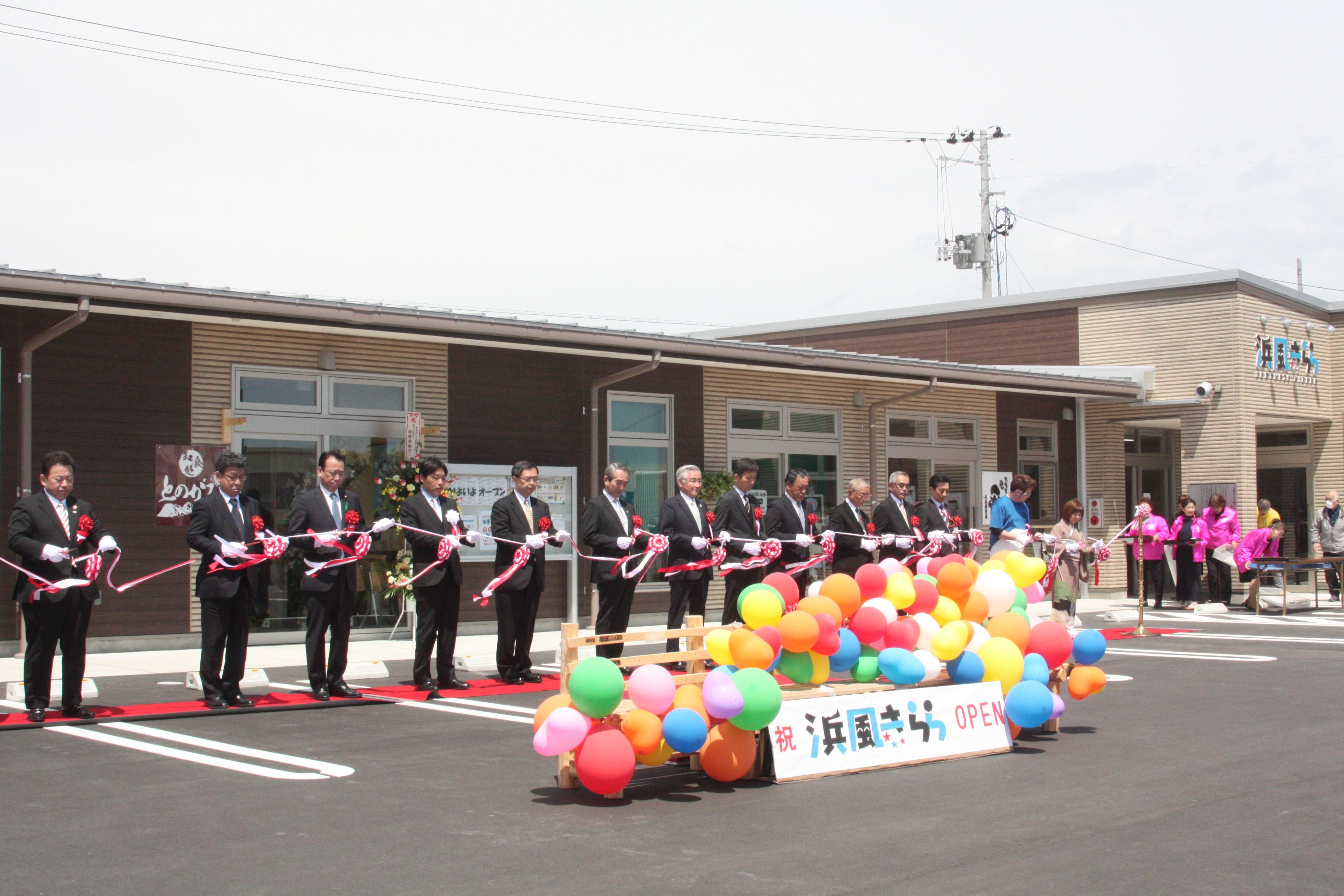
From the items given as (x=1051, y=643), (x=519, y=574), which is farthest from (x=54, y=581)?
(x=1051, y=643)

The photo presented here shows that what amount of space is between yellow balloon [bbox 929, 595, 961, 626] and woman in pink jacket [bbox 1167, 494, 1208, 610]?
1212 centimetres

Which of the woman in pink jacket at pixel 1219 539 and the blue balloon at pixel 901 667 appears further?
the woman in pink jacket at pixel 1219 539

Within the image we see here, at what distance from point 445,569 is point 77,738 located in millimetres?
2948

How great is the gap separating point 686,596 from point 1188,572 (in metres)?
11.1

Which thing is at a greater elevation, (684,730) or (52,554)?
(52,554)

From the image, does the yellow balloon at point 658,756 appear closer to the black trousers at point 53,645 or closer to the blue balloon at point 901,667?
the blue balloon at point 901,667

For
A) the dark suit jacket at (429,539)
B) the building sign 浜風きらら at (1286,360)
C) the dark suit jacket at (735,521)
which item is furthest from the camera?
the building sign 浜風きらら at (1286,360)

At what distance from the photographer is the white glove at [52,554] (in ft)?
26.6

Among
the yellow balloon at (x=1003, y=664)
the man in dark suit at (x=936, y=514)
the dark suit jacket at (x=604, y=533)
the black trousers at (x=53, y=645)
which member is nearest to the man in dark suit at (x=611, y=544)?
the dark suit jacket at (x=604, y=533)

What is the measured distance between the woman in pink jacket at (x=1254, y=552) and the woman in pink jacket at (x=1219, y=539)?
0.20m

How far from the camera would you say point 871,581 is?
7773mm

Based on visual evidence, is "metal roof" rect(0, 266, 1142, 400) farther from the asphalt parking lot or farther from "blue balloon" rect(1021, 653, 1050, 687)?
"blue balloon" rect(1021, 653, 1050, 687)

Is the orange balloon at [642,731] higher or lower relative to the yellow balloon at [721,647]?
lower

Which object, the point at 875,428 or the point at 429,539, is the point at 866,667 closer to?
the point at 429,539
